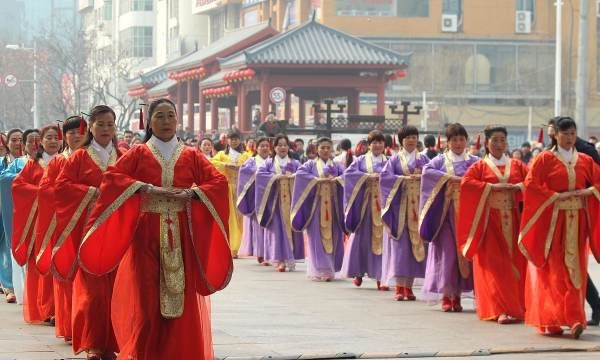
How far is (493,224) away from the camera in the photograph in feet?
43.6

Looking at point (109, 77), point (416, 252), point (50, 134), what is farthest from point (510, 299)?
point (109, 77)

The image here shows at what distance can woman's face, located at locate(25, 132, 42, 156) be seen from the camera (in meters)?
13.8

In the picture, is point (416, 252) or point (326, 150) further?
point (326, 150)

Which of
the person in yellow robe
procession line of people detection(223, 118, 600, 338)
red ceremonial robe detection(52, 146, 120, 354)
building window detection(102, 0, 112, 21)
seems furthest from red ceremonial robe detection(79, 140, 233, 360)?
building window detection(102, 0, 112, 21)

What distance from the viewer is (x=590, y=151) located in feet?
41.9

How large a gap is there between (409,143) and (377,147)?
4.64ft

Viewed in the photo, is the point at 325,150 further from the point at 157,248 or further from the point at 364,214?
the point at 157,248

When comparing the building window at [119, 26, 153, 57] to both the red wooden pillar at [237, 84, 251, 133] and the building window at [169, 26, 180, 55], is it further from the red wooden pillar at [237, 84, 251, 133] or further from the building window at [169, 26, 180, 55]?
the red wooden pillar at [237, 84, 251, 133]

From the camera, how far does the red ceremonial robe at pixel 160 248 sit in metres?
9.48

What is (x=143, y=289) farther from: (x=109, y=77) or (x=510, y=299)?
(x=109, y=77)

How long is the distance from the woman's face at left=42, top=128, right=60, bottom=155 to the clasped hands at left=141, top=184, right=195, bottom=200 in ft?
12.6

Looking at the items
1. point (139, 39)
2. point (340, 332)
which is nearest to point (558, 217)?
point (340, 332)

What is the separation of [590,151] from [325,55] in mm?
25777

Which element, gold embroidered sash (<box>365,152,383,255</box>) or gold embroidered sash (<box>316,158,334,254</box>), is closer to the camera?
gold embroidered sash (<box>365,152,383,255</box>)
